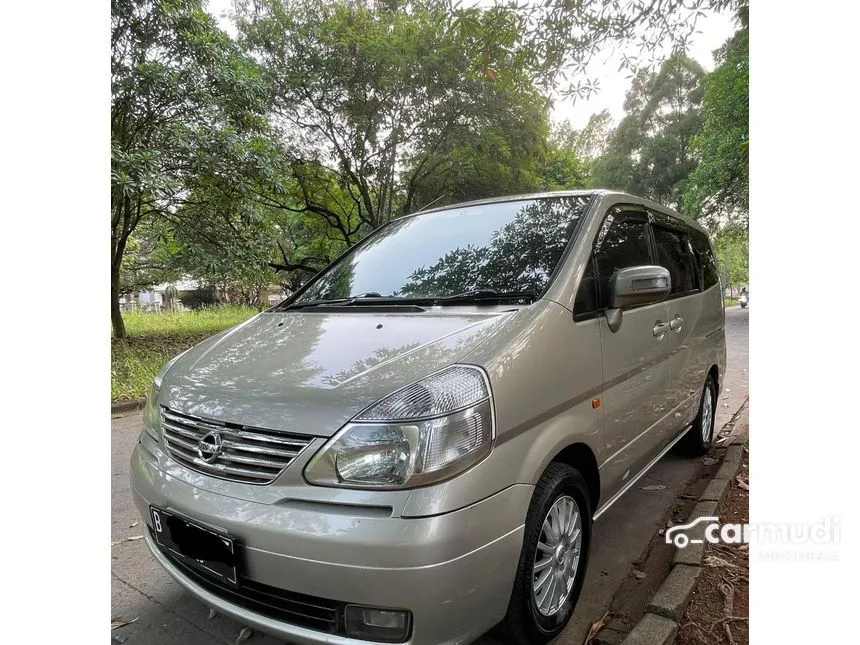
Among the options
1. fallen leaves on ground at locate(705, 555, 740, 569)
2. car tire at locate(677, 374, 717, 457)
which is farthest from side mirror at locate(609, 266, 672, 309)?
car tire at locate(677, 374, 717, 457)

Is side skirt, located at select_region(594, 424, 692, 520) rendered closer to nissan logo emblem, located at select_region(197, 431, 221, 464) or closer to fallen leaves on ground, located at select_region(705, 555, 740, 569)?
fallen leaves on ground, located at select_region(705, 555, 740, 569)

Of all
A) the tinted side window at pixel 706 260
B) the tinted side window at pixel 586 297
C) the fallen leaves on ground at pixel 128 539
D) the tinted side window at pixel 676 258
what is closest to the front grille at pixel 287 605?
the tinted side window at pixel 586 297

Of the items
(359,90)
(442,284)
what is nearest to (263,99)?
(359,90)

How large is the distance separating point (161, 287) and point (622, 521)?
1859cm

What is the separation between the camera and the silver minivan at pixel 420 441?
139 cm

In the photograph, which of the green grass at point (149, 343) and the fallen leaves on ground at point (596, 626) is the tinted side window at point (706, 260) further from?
the green grass at point (149, 343)

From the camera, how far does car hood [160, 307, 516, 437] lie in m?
1.52

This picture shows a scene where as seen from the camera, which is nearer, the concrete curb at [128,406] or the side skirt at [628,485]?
the side skirt at [628,485]

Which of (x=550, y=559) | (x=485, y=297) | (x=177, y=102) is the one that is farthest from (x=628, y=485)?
(x=177, y=102)

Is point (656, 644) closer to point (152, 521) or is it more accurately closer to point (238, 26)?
point (152, 521)

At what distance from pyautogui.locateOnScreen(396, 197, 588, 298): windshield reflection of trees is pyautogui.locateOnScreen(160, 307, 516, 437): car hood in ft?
0.75

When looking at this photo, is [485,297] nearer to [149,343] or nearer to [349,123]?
[149,343]

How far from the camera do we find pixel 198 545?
1.57 metres

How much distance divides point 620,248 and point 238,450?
1.97 metres
